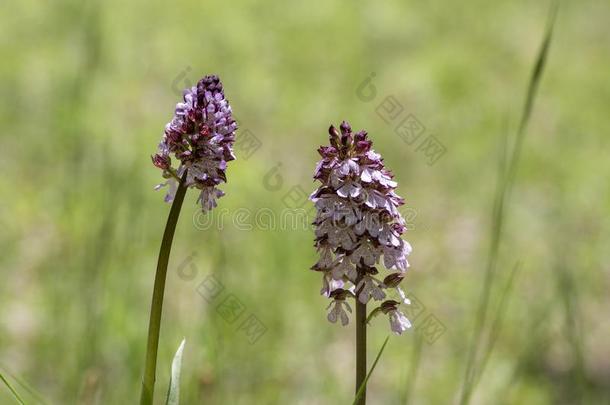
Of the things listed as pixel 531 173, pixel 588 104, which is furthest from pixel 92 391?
pixel 588 104

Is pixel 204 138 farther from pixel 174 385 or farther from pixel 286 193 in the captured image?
pixel 286 193

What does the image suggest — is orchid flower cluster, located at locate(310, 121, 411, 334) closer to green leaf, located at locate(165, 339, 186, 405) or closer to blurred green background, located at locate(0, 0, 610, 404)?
green leaf, located at locate(165, 339, 186, 405)

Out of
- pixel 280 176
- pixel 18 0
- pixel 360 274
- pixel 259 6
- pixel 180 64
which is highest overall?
pixel 259 6

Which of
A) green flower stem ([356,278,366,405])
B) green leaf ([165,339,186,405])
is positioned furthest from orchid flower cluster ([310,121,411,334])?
green leaf ([165,339,186,405])

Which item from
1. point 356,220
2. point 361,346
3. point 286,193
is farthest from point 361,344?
point 286,193

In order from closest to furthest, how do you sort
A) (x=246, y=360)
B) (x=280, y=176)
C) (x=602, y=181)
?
(x=246, y=360), (x=280, y=176), (x=602, y=181)

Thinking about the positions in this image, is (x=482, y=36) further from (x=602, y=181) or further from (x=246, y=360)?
(x=246, y=360)
